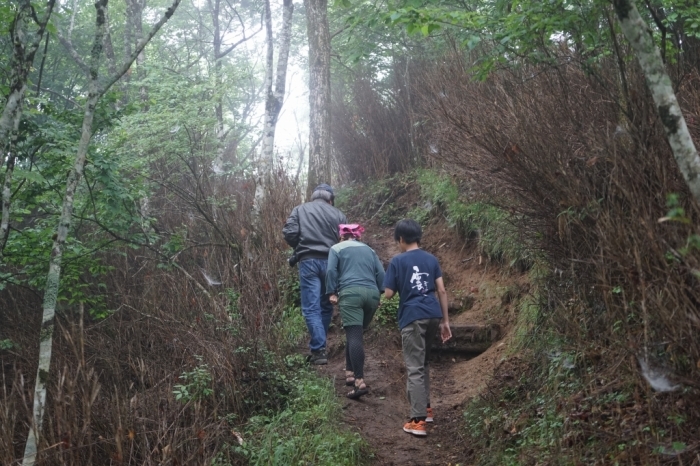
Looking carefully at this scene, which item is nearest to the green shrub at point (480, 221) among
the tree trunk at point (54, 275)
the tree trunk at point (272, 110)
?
the tree trunk at point (272, 110)

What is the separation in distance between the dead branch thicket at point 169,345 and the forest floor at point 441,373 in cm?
87

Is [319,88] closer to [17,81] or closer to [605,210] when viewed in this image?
[17,81]

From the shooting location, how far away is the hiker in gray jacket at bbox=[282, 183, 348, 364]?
21.2 ft

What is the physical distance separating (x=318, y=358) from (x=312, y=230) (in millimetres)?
1309

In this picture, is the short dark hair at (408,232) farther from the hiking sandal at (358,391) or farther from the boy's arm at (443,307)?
the hiking sandal at (358,391)

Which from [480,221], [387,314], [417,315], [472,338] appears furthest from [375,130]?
[417,315]

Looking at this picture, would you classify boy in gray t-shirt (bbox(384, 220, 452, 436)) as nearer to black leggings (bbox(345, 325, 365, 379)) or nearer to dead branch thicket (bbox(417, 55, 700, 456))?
black leggings (bbox(345, 325, 365, 379))

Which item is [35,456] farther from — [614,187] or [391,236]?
[391,236]

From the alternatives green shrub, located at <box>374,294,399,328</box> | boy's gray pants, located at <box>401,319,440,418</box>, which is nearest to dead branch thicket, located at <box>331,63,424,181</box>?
green shrub, located at <box>374,294,399,328</box>

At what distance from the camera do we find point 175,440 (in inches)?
169

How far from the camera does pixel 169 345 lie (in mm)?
6410

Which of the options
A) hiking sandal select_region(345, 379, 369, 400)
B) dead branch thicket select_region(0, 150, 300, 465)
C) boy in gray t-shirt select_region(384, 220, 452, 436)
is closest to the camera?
dead branch thicket select_region(0, 150, 300, 465)

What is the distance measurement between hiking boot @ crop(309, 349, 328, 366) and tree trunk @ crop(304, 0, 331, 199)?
15.6ft

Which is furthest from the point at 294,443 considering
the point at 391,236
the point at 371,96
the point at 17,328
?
the point at 371,96
